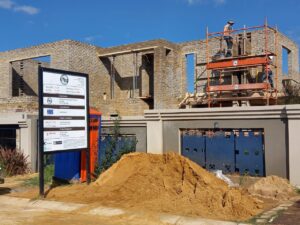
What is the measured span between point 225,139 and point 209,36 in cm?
1354

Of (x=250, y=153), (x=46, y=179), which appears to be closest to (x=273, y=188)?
(x=250, y=153)

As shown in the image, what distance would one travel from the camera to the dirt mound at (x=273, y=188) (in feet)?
33.8

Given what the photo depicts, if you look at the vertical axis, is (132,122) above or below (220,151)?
above

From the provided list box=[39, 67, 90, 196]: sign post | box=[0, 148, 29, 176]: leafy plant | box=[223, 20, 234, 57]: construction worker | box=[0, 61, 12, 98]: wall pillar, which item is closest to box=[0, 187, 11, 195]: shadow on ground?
box=[39, 67, 90, 196]: sign post

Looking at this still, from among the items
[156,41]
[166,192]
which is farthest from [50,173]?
[156,41]

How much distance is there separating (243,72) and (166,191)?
14.8 m

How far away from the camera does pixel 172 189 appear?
10.3 m

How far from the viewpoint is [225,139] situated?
12.8 meters

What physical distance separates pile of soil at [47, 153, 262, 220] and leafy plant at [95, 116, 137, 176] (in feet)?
6.26

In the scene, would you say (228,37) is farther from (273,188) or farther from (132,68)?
(273,188)

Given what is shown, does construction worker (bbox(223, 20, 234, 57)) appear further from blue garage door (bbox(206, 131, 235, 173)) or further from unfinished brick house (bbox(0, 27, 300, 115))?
blue garage door (bbox(206, 131, 235, 173))

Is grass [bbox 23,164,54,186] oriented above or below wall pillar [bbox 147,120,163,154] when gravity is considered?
below

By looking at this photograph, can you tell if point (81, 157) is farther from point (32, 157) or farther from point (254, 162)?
point (254, 162)

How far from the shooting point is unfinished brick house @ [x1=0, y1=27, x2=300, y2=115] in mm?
25320
